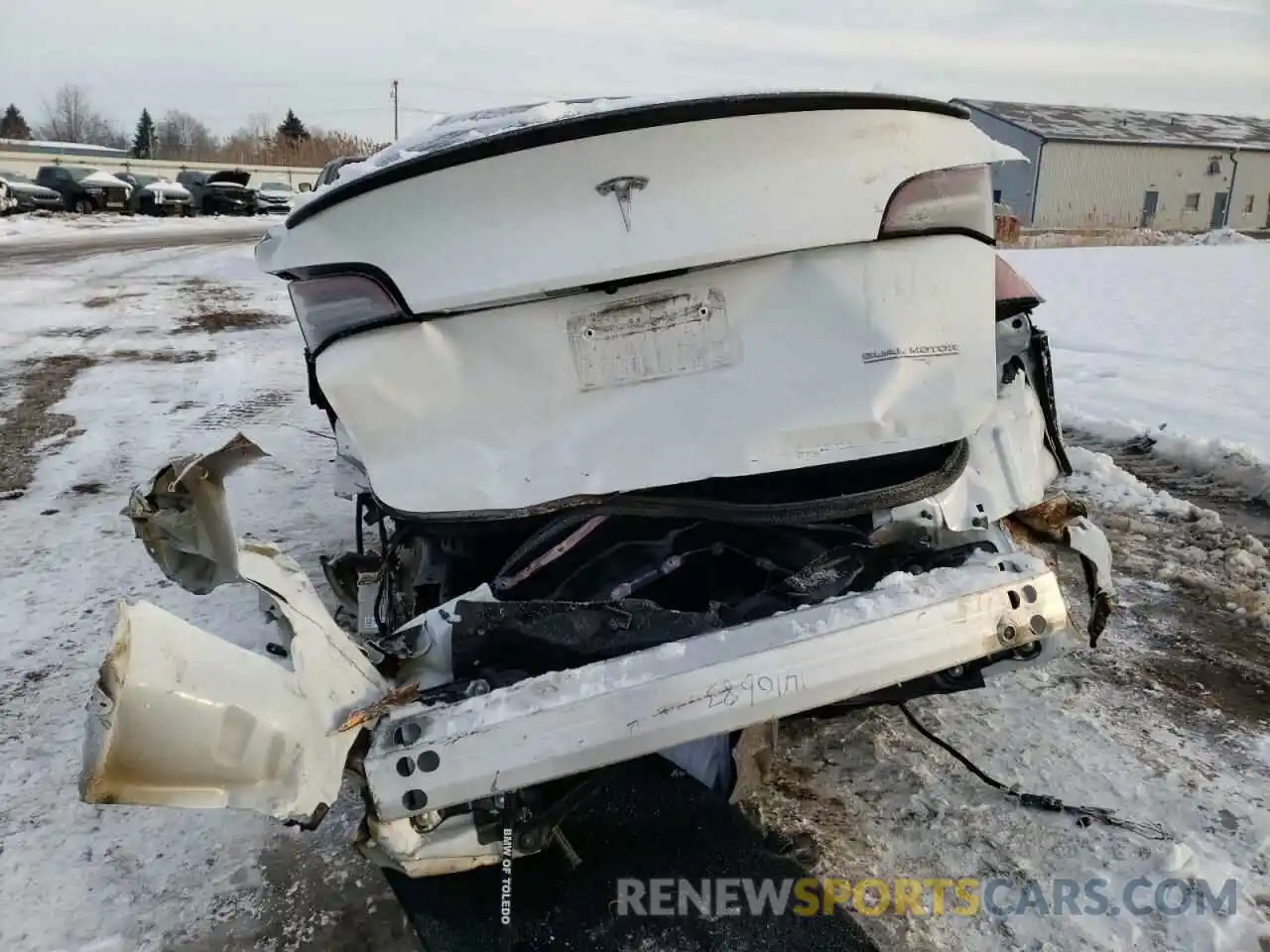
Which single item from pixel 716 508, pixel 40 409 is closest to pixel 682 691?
pixel 716 508

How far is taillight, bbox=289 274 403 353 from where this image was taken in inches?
79.9

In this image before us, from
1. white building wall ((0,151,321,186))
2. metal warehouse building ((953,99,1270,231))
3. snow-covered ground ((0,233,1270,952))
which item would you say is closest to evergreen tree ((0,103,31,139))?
white building wall ((0,151,321,186))

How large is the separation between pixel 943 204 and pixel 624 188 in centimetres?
74

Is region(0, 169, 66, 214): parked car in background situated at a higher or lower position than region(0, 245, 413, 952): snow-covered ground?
higher

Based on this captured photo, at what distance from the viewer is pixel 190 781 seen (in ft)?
5.27

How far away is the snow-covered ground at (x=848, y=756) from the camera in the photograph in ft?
7.11

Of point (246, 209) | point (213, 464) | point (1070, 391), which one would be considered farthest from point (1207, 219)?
point (213, 464)

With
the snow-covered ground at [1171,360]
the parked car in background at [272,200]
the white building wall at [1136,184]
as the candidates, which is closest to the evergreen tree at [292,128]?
the parked car in background at [272,200]

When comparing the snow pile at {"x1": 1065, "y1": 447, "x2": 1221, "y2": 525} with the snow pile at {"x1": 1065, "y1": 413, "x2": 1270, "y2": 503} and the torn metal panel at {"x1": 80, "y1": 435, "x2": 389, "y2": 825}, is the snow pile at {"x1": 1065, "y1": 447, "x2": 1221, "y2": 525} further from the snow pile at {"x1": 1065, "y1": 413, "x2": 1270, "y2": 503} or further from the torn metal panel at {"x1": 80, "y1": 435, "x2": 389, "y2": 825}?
the torn metal panel at {"x1": 80, "y1": 435, "x2": 389, "y2": 825}

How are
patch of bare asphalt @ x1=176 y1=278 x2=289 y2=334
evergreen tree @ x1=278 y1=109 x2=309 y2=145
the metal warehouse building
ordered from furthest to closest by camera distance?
evergreen tree @ x1=278 y1=109 x2=309 y2=145, the metal warehouse building, patch of bare asphalt @ x1=176 y1=278 x2=289 y2=334

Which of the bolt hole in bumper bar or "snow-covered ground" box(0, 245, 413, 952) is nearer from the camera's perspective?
the bolt hole in bumper bar

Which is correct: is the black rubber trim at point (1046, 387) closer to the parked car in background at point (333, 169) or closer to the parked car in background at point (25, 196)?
the parked car in background at point (333, 169)

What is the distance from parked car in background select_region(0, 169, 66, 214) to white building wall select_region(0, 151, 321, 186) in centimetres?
555

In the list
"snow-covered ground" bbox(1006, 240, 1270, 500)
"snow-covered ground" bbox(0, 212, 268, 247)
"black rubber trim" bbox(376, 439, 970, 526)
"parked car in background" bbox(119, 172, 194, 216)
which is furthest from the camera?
"parked car in background" bbox(119, 172, 194, 216)
